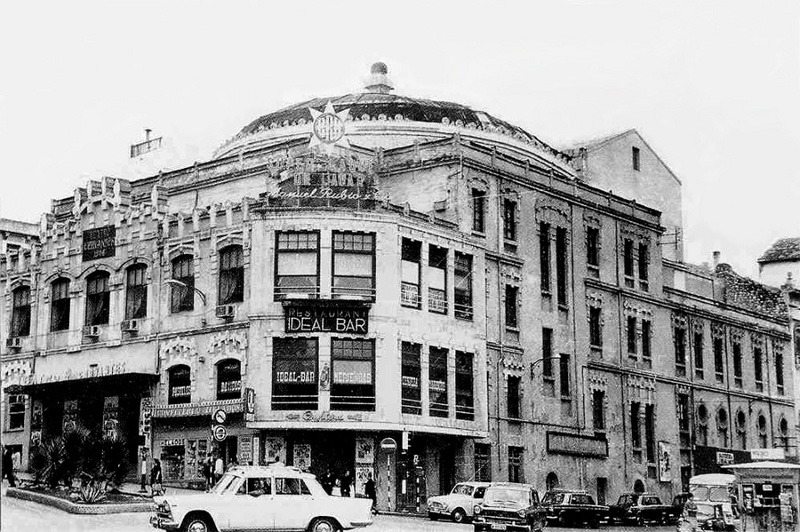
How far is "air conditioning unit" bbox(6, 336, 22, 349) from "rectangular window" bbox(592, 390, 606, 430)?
3078 centimetres

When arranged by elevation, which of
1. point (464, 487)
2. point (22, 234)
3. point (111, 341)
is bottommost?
point (464, 487)

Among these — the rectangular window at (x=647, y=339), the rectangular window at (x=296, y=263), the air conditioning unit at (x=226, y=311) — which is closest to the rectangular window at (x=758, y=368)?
the rectangular window at (x=647, y=339)

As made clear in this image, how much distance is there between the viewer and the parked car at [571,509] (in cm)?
4944

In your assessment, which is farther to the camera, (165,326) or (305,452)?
(165,326)

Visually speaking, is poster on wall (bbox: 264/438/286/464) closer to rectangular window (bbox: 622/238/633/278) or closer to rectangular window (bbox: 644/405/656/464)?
rectangular window (bbox: 644/405/656/464)

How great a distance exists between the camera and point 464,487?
4841cm

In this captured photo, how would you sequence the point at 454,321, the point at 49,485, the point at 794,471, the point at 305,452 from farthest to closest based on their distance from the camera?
the point at 454,321 → the point at 305,452 → the point at 49,485 → the point at 794,471

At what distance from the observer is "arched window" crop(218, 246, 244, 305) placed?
5338 cm

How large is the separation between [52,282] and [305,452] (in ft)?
61.9

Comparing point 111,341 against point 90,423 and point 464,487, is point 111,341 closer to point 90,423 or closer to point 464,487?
point 90,423

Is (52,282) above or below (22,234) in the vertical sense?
below

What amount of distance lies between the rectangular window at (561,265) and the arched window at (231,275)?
1876 cm

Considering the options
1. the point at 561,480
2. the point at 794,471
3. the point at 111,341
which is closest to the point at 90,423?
the point at 111,341

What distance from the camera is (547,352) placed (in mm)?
62531
